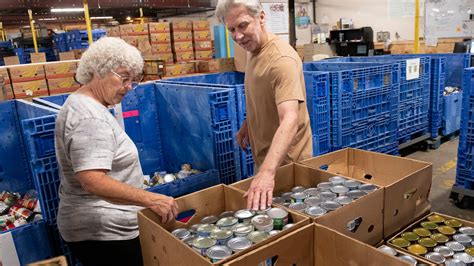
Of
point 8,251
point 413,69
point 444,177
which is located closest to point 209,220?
point 8,251

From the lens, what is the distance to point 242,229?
1.38m

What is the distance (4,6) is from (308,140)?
34.4 feet

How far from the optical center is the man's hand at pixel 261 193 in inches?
59.8

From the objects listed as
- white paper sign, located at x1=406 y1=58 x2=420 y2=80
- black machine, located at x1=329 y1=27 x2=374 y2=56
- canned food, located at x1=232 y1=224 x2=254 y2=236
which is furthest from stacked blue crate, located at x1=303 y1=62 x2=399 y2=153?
black machine, located at x1=329 y1=27 x2=374 y2=56

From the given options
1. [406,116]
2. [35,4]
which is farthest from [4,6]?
[406,116]

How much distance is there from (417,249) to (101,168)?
4.21ft

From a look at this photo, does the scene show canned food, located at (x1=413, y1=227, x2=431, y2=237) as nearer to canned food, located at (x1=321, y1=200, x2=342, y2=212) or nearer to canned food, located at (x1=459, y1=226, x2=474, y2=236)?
canned food, located at (x1=459, y1=226, x2=474, y2=236)

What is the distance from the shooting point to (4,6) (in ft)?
32.1

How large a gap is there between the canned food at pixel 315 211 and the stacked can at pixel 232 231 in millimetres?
95

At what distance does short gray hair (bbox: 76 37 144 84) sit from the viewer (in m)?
1.68

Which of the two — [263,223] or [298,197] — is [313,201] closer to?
[298,197]

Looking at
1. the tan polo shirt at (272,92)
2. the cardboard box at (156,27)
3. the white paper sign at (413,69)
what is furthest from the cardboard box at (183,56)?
the tan polo shirt at (272,92)

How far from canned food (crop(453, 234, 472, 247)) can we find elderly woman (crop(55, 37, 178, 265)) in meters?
1.12

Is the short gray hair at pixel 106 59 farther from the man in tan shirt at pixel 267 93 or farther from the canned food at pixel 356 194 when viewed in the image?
the canned food at pixel 356 194
